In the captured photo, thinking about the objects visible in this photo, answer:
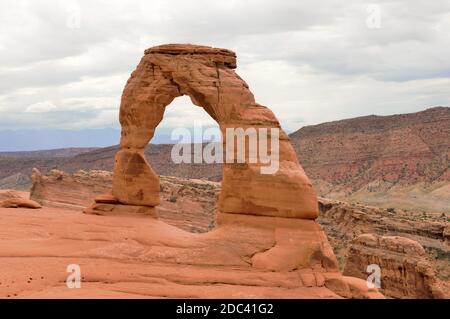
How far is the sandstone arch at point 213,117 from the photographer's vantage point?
687 inches

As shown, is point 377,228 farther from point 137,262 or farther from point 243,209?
point 137,262

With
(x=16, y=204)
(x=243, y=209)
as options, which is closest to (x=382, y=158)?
(x=16, y=204)

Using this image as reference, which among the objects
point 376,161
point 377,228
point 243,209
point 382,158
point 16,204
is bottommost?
point 377,228

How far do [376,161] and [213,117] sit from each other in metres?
70.8

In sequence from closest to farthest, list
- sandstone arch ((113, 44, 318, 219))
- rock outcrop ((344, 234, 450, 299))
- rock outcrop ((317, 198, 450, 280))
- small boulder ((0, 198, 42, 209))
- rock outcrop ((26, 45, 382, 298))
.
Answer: rock outcrop ((26, 45, 382, 298)), sandstone arch ((113, 44, 318, 219)), rock outcrop ((344, 234, 450, 299)), small boulder ((0, 198, 42, 209)), rock outcrop ((317, 198, 450, 280))

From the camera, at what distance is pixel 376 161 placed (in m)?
86.4

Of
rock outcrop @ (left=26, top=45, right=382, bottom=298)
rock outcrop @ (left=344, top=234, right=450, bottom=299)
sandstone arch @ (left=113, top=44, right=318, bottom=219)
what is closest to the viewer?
rock outcrop @ (left=26, top=45, right=382, bottom=298)

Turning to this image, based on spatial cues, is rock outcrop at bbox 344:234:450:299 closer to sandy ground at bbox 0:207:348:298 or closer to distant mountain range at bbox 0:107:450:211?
sandy ground at bbox 0:207:348:298

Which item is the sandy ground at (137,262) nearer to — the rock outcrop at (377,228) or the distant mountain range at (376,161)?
the rock outcrop at (377,228)

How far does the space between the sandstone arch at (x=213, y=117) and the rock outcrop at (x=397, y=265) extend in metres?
8.38

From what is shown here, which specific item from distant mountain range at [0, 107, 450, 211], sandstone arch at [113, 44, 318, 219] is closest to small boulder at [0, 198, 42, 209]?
sandstone arch at [113, 44, 318, 219]

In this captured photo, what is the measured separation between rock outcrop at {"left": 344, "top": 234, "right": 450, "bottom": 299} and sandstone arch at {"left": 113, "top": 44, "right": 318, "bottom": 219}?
8.38 metres

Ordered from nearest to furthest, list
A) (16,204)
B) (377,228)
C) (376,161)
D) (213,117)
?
(213,117)
(16,204)
(377,228)
(376,161)

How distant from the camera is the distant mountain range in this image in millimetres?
74938
